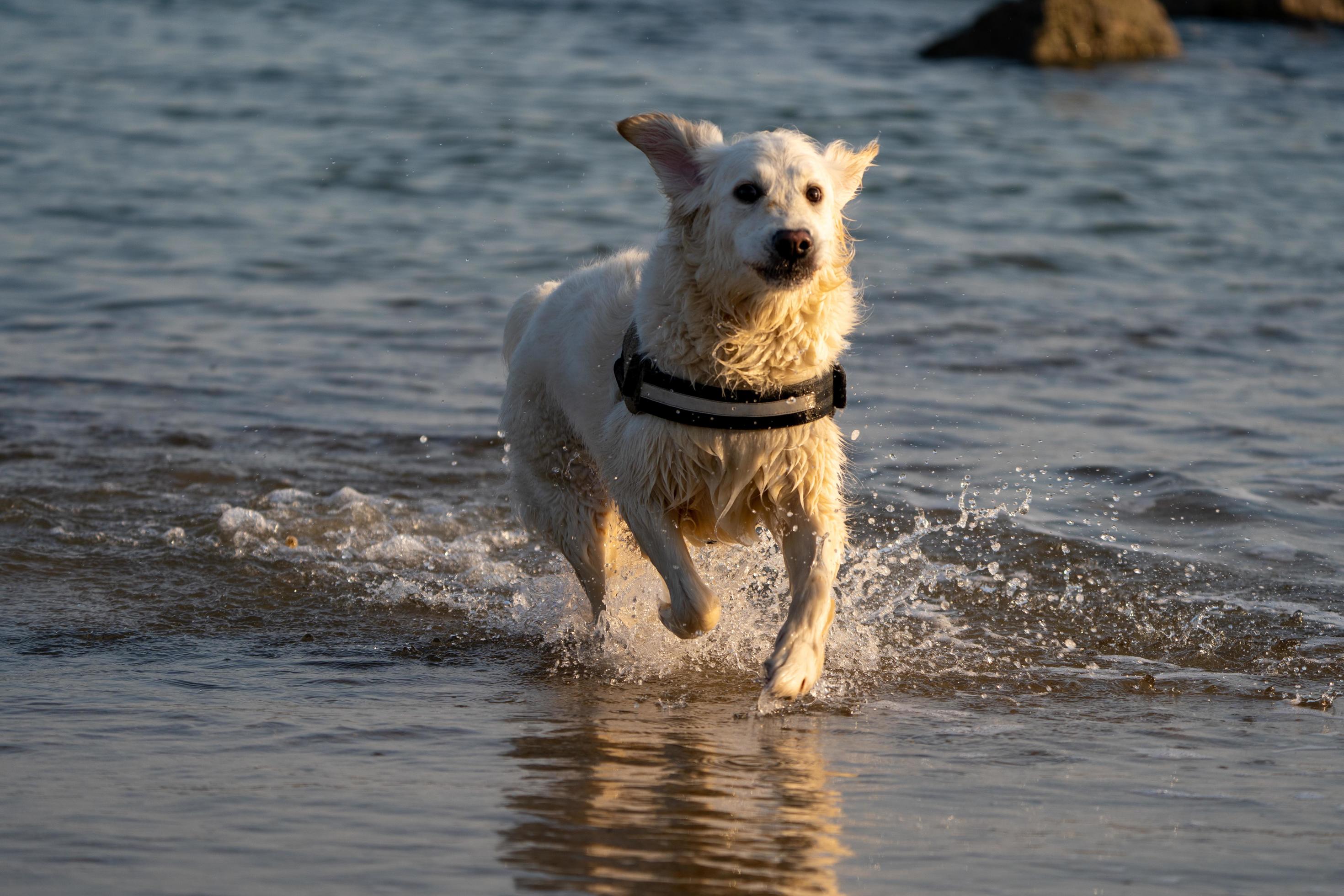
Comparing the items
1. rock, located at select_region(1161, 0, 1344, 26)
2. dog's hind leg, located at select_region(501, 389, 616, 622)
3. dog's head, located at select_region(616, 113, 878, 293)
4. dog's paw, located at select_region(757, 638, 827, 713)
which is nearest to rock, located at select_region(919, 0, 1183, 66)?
rock, located at select_region(1161, 0, 1344, 26)

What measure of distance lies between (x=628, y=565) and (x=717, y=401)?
141 centimetres

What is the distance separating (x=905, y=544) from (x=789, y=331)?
6.84 feet

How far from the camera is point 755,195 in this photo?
443cm

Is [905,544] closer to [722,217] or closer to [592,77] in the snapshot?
[722,217]

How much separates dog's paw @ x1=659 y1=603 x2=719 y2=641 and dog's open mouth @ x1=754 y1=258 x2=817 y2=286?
103cm

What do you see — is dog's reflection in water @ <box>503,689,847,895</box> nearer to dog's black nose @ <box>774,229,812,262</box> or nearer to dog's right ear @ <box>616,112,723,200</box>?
dog's black nose @ <box>774,229,812,262</box>

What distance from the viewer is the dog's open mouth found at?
4289mm

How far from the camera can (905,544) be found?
21.1 feet

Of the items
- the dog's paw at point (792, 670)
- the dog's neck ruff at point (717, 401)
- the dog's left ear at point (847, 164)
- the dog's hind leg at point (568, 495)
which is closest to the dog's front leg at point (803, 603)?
the dog's paw at point (792, 670)

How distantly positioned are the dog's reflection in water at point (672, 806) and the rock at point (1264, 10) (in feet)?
86.5

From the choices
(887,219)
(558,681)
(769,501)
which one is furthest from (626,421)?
(887,219)

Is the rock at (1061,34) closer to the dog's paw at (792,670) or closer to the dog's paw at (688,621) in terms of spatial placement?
the dog's paw at (688,621)

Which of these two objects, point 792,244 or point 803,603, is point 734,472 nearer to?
point 803,603

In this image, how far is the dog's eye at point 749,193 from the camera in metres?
4.42
